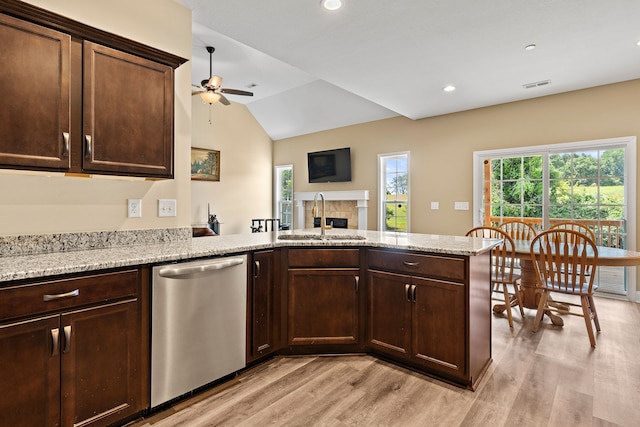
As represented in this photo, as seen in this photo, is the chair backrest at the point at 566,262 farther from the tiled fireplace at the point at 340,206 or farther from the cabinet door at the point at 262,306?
the tiled fireplace at the point at 340,206

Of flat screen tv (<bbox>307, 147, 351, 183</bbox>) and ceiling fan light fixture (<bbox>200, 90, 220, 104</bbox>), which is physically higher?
ceiling fan light fixture (<bbox>200, 90, 220, 104</bbox>)

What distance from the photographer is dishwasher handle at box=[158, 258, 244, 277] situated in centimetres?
177

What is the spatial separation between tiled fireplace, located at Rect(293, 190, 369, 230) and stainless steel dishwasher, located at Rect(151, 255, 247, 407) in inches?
178

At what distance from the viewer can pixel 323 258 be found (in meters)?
2.45

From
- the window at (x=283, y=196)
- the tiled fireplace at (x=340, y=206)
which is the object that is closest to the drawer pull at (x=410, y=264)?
the tiled fireplace at (x=340, y=206)

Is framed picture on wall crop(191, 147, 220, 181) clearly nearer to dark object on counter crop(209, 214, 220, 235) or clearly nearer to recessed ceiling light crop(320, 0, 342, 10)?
dark object on counter crop(209, 214, 220, 235)

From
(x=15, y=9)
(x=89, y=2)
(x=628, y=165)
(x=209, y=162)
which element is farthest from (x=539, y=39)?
(x=209, y=162)

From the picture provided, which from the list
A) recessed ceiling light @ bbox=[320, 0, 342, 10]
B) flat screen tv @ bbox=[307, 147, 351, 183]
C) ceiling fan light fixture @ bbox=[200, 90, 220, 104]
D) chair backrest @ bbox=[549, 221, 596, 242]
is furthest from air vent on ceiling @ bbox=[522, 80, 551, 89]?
ceiling fan light fixture @ bbox=[200, 90, 220, 104]

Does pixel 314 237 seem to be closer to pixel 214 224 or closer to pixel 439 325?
pixel 439 325

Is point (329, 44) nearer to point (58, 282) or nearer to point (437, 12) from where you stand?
point (437, 12)

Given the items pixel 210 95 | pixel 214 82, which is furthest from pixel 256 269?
pixel 210 95

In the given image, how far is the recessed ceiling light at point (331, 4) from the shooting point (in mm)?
2478

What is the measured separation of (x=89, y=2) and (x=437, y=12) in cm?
243

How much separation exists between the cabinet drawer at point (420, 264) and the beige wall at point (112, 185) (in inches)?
58.1
